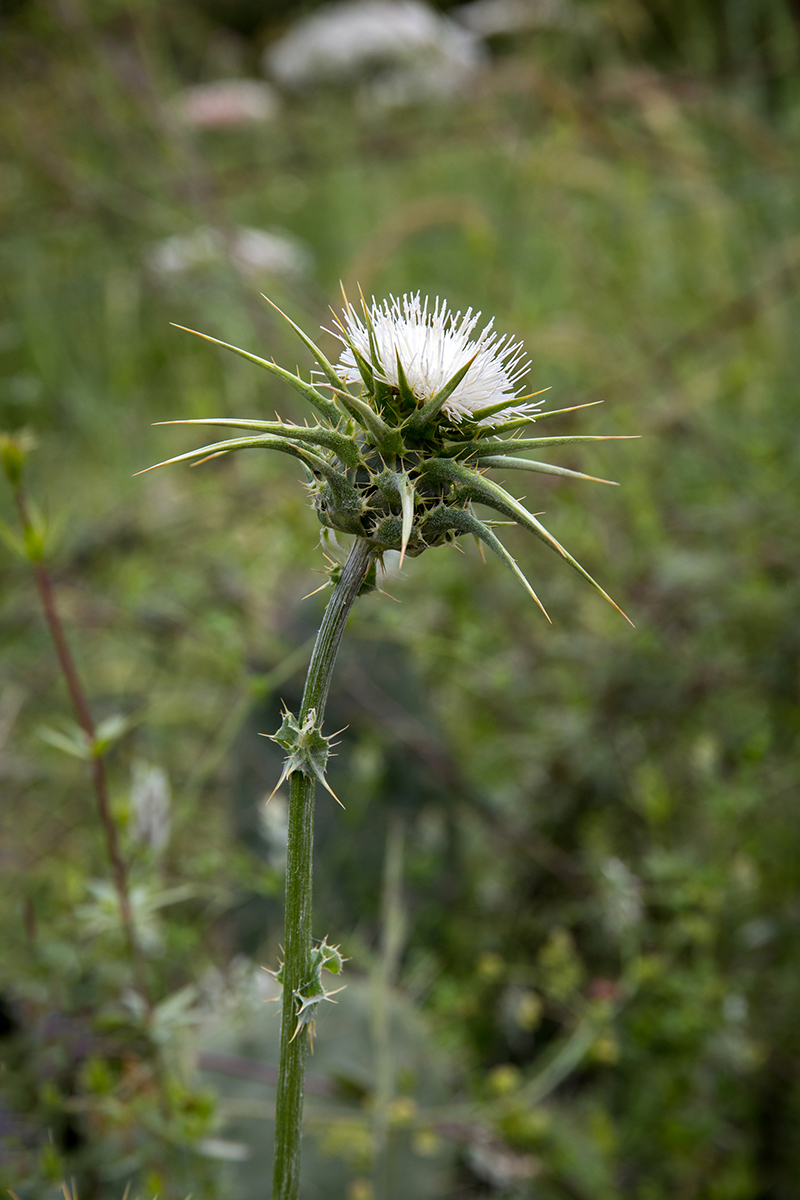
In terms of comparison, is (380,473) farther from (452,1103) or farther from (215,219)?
(215,219)

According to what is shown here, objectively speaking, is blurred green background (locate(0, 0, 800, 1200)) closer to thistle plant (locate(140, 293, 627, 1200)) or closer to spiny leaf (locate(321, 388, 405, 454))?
thistle plant (locate(140, 293, 627, 1200))

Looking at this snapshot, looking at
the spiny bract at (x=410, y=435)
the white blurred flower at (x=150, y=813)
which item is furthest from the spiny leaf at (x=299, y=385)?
the white blurred flower at (x=150, y=813)

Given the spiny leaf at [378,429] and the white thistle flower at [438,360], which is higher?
the white thistle flower at [438,360]

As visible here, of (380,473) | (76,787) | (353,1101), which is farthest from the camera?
(76,787)

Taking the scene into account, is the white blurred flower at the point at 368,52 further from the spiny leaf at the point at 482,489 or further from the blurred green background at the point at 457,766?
the spiny leaf at the point at 482,489

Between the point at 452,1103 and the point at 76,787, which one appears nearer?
the point at 452,1103

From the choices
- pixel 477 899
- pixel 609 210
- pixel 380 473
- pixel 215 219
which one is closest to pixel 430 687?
pixel 477 899

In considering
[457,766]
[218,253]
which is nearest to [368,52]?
[218,253]

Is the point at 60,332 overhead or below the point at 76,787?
overhead
